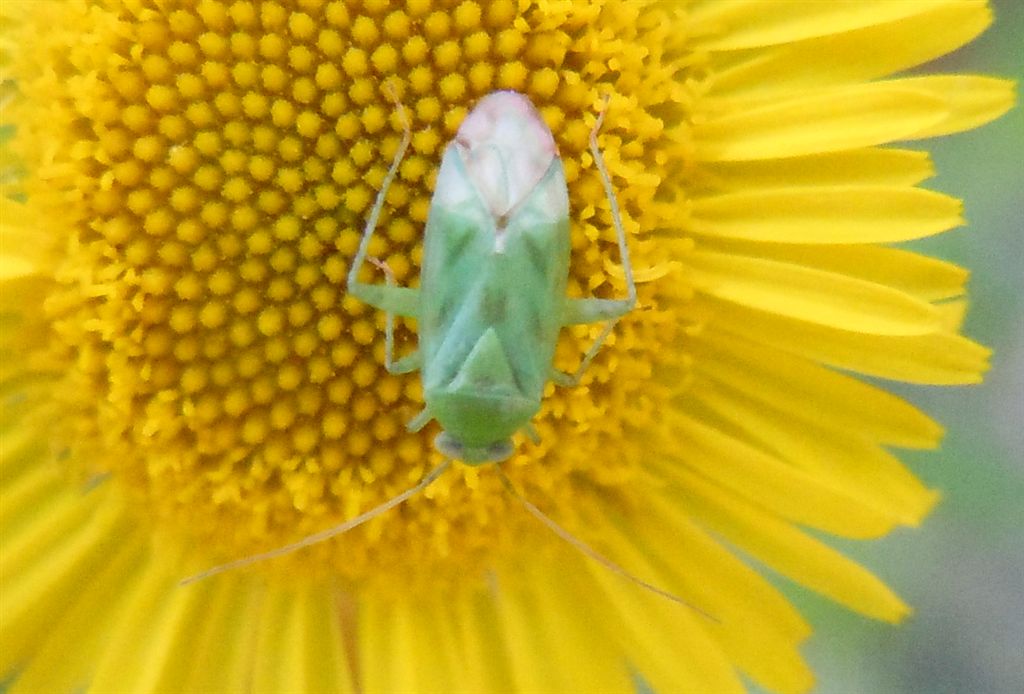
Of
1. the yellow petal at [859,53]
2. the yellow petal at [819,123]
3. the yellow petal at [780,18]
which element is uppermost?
the yellow petal at [780,18]

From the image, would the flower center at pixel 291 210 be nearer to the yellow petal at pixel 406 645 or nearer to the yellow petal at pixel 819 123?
the yellow petal at pixel 819 123

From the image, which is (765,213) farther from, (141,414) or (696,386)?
(141,414)

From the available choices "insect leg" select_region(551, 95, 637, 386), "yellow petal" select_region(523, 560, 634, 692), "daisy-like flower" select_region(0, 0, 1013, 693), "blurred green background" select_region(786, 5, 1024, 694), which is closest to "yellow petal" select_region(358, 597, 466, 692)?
"daisy-like flower" select_region(0, 0, 1013, 693)

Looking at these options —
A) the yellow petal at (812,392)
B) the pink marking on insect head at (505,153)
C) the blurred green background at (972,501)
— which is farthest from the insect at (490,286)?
the blurred green background at (972,501)

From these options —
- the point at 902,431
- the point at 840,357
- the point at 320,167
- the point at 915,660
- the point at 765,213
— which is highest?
the point at 320,167

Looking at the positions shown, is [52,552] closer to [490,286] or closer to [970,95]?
[490,286]

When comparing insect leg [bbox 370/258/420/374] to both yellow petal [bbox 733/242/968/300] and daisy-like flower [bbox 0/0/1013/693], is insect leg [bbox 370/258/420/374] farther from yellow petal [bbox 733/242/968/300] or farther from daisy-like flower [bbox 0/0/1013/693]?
yellow petal [bbox 733/242/968/300]

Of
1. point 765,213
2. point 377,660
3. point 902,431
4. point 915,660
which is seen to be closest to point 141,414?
point 377,660
